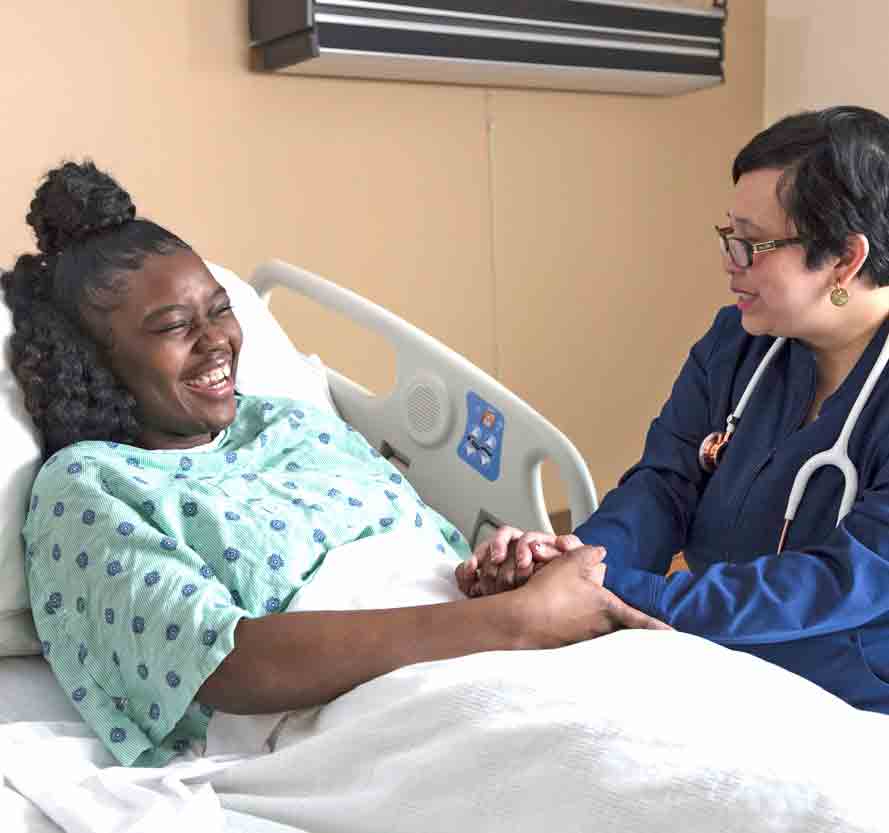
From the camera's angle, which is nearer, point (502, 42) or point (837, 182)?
point (837, 182)

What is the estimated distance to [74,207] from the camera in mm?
1847

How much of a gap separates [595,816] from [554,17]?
287 centimetres

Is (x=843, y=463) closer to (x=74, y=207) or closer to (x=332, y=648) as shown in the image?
(x=332, y=648)

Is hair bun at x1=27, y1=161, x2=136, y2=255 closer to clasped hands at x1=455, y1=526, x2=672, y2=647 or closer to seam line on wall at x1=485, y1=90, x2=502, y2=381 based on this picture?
clasped hands at x1=455, y1=526, x2=672, y2=647

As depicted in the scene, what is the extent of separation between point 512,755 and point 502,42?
2589mm

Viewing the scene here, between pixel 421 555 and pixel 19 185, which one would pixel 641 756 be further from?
pixel 19 185

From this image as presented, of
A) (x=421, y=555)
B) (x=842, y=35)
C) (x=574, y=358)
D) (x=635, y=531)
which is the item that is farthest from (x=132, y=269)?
(x=842, y=35)

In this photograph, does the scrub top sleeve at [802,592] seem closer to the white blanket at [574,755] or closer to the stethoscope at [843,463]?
the stethoscope at [843,463]

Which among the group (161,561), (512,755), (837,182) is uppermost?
(837,182)

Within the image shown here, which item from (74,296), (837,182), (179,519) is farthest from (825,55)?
(179,519)

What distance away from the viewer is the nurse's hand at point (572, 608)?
4.99 feet

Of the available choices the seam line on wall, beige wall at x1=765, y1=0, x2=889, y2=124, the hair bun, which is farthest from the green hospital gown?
beige wall at x1=765, y1=0, x2=889, y2=124

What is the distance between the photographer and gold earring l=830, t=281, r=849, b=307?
1717 millimetres

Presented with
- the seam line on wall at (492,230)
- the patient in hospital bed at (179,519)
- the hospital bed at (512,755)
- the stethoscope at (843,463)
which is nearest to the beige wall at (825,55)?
the seam line on wall at (492,230)
